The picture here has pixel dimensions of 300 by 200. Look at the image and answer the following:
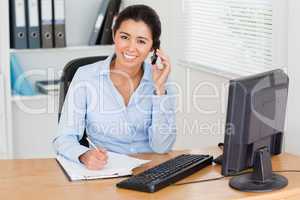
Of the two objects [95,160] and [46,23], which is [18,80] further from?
[95,160]

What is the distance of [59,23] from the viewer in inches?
143

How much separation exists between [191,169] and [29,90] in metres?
1.79

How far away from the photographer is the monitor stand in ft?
6.50

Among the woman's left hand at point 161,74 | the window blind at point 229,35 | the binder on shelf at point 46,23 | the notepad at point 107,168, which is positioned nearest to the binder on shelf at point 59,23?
the binder on shelf at point 46,23

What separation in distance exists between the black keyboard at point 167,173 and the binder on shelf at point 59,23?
161cm

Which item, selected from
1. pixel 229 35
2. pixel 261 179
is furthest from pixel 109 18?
pixel 261 179

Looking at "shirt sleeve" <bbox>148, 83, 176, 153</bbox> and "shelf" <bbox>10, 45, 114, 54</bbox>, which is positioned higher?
"shelf" <bbox>10, 45, 114, 54</bbox>

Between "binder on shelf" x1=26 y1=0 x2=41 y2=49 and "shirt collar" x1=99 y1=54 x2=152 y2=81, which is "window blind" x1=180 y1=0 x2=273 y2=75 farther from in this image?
"binder on shelf" x1=26 y1=0 x2=41 y2=49

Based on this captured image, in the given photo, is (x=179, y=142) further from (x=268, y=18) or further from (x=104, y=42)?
(x=268, y=18)

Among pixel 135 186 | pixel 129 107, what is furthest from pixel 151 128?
pixel 135 186

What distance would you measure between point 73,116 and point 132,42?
39 centimetres

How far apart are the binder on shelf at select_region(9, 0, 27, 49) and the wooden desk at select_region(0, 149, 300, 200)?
1.47 metres

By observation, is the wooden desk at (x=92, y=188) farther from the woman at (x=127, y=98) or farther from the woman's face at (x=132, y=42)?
the woman's face at (x=132, y=42)

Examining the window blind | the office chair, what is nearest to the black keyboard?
the office chair
